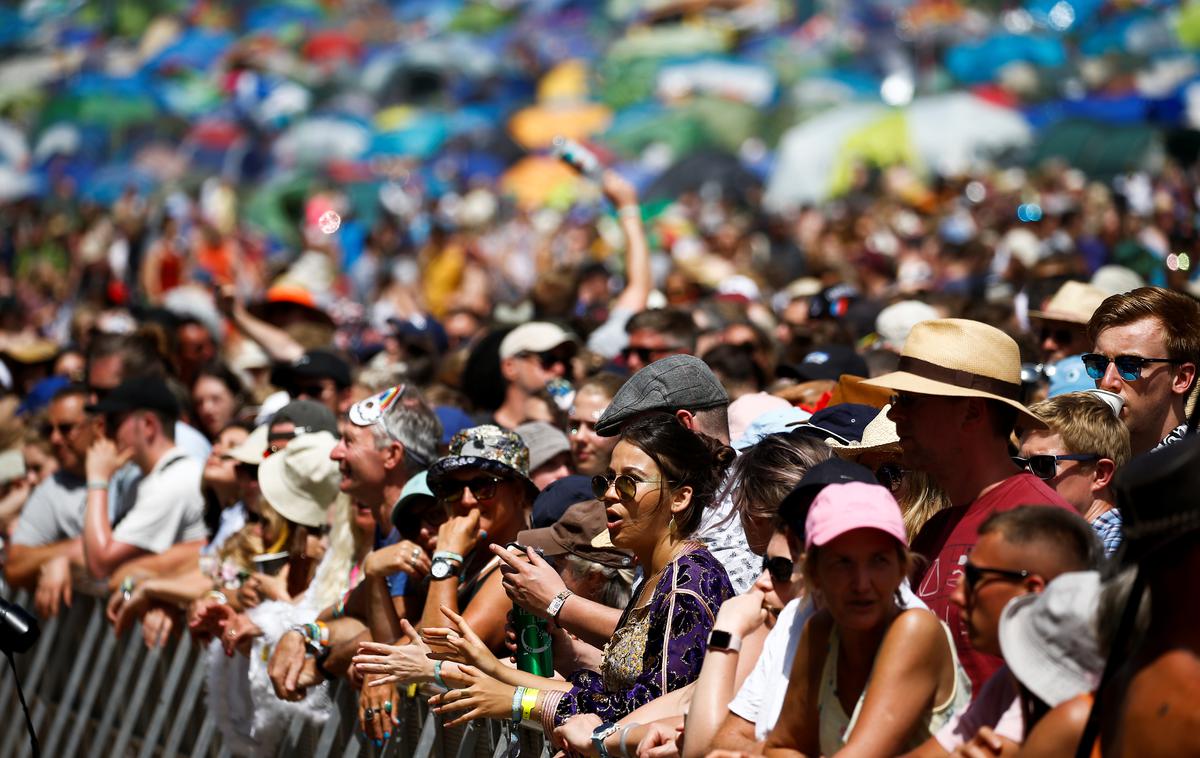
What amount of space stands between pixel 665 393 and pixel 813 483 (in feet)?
5.51

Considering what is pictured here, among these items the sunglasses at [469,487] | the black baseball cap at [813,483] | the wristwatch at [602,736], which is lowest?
the sunglasses at [469,487]

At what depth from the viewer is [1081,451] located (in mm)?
4688

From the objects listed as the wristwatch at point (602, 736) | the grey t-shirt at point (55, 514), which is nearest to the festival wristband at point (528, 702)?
the wristwatch at point (602, 736)

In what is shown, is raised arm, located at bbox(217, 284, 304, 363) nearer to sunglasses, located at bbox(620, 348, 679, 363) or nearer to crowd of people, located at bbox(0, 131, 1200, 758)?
crowd of people, located at bbox(0, 131, 1200, 758)

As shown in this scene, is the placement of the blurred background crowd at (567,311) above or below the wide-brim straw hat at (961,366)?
below

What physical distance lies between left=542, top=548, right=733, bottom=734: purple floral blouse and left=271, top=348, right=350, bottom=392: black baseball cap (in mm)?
4240

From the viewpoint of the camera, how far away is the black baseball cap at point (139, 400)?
812 cm

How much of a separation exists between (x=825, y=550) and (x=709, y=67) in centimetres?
2651

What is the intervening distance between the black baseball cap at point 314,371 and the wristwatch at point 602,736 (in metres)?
4.45

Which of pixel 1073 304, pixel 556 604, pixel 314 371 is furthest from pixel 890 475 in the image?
pixel 314 371

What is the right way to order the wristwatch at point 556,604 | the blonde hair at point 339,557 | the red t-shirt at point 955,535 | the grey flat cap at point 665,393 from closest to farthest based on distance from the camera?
the red t-shirt at point 955,535 → the wristwatch at point 556,604 → the grey flat cap at point 665,393 → the blonde hair at point 339,557

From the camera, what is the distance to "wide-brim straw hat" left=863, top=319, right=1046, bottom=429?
405 centimetres

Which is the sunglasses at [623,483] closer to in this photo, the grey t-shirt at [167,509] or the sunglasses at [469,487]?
the sunglasses at [469,487]

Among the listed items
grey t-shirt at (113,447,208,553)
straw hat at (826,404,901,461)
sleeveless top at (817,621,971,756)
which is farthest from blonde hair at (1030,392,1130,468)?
grey t-shirt at (113,447,208,553)
